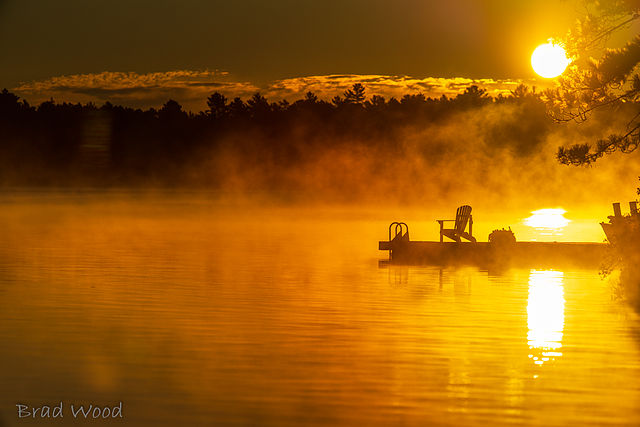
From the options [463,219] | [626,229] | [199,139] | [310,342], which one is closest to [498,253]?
[463,219]

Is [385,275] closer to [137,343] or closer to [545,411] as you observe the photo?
[137,343]

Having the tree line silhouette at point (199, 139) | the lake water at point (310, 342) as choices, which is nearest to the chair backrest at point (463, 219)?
the lake water at point (310, 342)

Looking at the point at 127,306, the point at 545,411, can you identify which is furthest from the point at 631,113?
the point at 545,411

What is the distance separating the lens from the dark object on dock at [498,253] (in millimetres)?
28594

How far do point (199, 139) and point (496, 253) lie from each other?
294 feet

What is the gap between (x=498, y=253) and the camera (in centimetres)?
2877

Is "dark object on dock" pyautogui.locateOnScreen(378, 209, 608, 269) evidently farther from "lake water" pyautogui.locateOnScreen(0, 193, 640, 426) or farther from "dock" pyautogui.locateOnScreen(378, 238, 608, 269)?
"lake water" pyautogui.locateOnScreen(0, 193, 640, 426)

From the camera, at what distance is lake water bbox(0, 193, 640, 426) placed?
11.8 meters

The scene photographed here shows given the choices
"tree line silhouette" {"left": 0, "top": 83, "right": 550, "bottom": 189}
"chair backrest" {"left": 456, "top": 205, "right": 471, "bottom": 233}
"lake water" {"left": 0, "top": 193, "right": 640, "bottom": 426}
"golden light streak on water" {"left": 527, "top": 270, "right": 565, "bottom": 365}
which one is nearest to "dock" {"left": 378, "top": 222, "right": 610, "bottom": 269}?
"chair backrest" {"left": 456, "top": 205, "right": 471, "bottom": 233}

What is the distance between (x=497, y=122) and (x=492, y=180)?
301 inches

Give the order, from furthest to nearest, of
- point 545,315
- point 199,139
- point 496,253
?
point 199,139 < point 496,253 < point 545,315

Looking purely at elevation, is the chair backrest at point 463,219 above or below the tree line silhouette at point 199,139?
below

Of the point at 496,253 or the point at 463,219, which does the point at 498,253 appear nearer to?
the point at 496,253

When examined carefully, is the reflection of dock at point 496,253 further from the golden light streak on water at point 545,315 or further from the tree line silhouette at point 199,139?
Answer: the tree line silhouette at point 199,139
